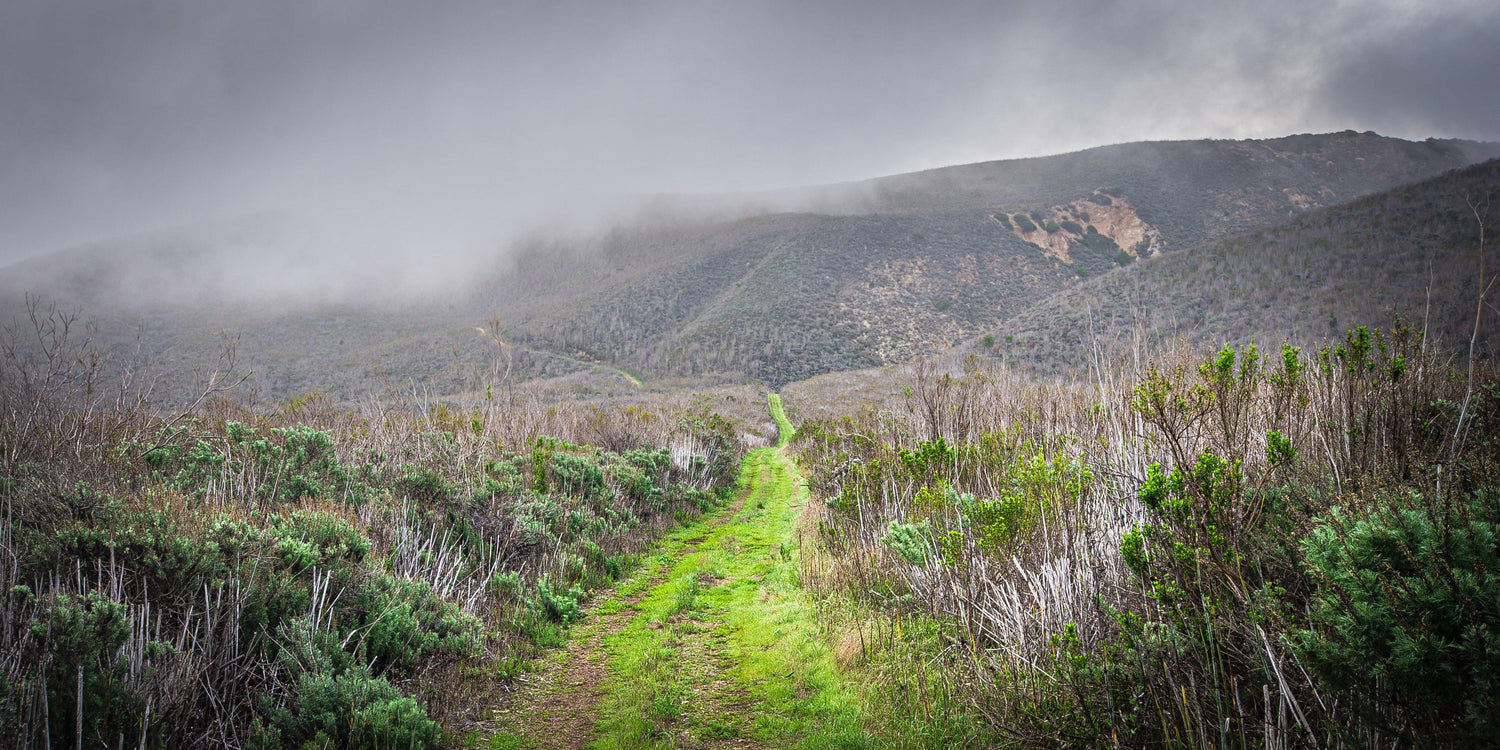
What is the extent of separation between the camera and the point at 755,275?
61125 mm

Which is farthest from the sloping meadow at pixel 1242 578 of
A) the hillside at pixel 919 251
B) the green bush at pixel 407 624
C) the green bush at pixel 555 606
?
the hillside at pixel 919 251

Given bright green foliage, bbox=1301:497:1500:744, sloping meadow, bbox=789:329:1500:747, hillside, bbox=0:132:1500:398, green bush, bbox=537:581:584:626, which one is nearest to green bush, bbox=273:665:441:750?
green bush, bbox=537:581:584:626

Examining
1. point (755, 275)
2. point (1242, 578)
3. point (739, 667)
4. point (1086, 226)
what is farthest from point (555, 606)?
point (1086, 226)

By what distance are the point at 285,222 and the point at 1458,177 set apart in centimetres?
15031

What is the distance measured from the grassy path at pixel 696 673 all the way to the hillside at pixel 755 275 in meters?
33.5

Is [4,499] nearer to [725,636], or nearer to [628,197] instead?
[725,636]

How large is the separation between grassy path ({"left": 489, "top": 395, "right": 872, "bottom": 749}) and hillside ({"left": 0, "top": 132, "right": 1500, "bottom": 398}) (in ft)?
110

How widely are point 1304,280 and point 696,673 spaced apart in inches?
1288

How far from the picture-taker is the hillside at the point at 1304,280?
20.4 meters

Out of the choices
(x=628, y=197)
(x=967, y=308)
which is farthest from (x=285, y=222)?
(x=967, y=308)

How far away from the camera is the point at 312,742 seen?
294 centimetres

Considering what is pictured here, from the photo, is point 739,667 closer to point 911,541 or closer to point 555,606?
point 911,541

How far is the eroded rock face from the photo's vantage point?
6381cm

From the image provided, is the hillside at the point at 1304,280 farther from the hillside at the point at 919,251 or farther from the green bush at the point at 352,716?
the green bush at the point at 352,716
